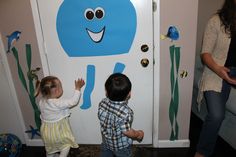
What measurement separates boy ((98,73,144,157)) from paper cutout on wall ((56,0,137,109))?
399 mm

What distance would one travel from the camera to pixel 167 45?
1834 millimetres

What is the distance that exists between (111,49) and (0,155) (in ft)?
4.69

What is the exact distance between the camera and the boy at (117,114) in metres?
1.48

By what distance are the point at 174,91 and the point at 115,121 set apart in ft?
2.32

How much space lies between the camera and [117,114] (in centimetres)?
151

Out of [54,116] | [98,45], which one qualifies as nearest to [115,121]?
[54,116]

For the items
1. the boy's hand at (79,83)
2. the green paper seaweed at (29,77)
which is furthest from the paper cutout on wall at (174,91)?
the green paper seaweed at (29,77)

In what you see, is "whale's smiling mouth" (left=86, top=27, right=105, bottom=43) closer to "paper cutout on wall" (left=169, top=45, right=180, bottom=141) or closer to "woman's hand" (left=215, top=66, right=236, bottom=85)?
"paper cutout on wall" (left=169, top=45, right=180, bottom=141)

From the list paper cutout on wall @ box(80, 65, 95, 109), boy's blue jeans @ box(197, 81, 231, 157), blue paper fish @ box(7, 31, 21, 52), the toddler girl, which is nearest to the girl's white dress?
the toddler girl

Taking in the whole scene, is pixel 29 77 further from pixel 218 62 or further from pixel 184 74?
pixel 218 62

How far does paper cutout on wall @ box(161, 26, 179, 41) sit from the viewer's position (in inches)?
69.9

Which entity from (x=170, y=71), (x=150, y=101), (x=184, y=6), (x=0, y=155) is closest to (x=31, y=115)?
(x=0, y=155)

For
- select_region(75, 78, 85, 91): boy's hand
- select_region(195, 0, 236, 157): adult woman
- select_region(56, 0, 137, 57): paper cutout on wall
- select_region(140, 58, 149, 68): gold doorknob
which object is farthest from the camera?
select_region(75, 78, 85, 91): boy's hand

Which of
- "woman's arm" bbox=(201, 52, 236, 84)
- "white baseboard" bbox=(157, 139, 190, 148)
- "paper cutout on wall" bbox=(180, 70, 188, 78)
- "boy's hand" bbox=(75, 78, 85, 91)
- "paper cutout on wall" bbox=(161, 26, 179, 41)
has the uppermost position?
"paper cutout on wall" bbox=(161, 26, 179, 41)
